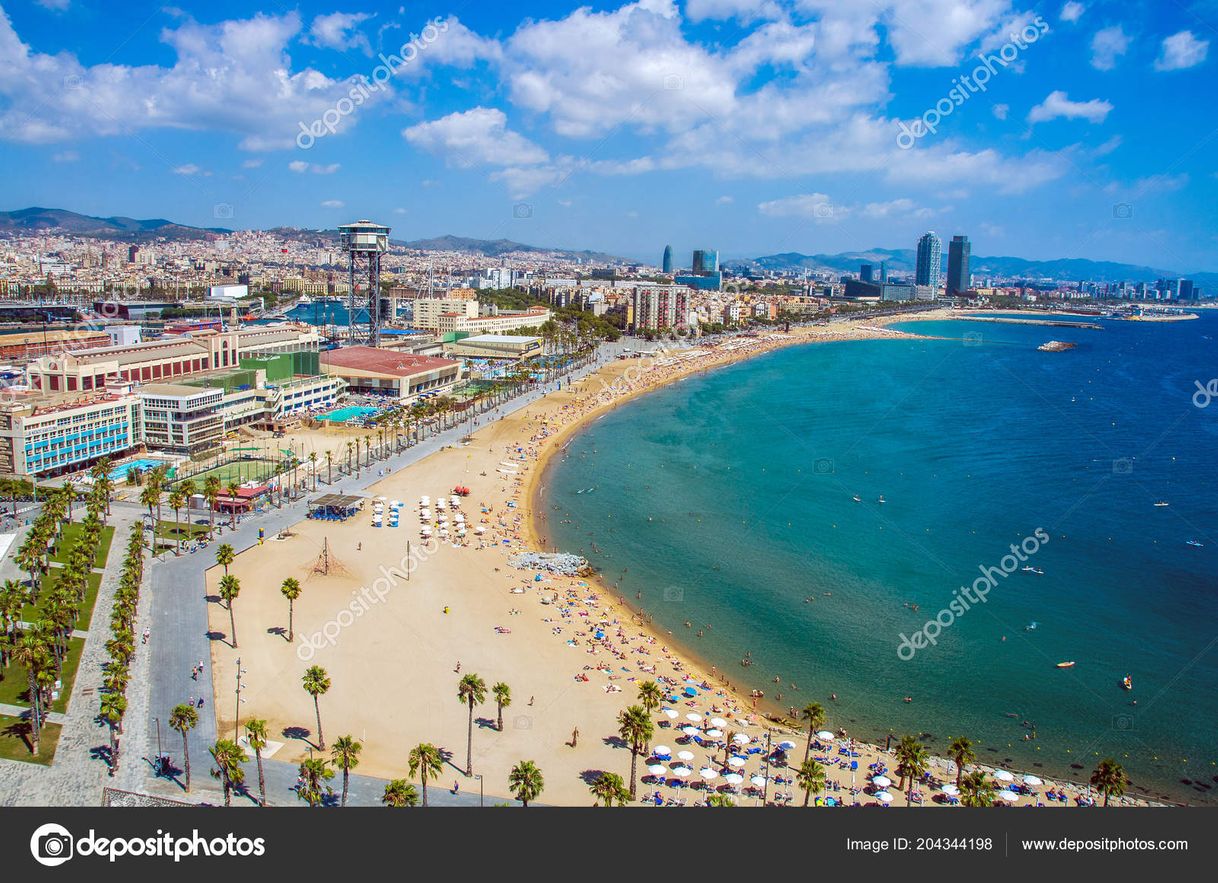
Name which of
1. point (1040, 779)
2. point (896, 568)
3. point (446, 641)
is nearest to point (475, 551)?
point (446, 641)

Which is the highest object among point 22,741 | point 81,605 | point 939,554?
point 81,605

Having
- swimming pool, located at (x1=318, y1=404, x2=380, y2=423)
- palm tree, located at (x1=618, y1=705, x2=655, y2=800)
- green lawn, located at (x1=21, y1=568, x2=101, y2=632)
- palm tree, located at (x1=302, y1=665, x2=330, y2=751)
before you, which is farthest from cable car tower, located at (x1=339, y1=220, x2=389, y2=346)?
palm tree, located at (x1=618, y1=705, x2=655, y2=800)

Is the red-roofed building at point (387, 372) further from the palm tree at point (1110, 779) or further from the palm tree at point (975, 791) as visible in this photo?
the palm tree at point (1110, 779)

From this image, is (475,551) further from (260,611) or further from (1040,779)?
(1040,779)

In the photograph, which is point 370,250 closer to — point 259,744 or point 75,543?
point 75,543
